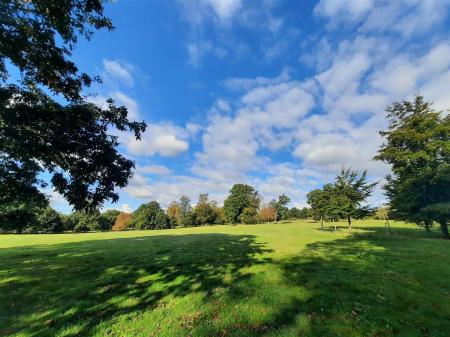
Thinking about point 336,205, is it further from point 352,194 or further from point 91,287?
point 91,287

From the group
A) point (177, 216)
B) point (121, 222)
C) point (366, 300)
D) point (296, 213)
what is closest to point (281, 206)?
point (296, 213)

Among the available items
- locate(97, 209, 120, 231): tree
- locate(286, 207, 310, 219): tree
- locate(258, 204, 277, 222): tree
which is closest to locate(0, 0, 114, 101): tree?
locate(258, 204, 277, 222): tree

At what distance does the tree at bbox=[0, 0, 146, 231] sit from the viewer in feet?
23.7

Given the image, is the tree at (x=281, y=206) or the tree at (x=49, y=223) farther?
the tree at (x=281, y=206)

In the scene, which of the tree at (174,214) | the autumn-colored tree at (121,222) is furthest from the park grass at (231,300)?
the autumn-colored tree at (121,222)

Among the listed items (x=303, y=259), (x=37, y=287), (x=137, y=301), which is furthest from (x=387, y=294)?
(x=37, y=287)

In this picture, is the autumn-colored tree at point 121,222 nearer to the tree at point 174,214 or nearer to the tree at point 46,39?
the tree at point 174,214

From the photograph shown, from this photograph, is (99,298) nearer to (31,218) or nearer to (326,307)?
(326,307)

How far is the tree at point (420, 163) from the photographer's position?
79.0ft

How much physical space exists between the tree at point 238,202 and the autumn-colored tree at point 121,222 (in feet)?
135

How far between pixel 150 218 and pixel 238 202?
3439 cm

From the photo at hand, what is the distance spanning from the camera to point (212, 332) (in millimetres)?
5145

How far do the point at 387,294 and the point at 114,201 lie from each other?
986 cm

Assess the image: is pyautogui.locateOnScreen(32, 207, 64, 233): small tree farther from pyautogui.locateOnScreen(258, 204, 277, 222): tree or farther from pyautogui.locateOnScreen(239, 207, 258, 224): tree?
pyautogui.locateOnScreen(258, 204, 277, 222): tree
